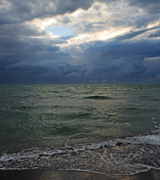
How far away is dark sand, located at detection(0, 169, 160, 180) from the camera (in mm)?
3580

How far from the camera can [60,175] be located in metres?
3.71

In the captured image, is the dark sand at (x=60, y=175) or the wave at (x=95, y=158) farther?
the wave at (x=95, y=158)

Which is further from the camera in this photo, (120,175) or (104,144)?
(104,144)

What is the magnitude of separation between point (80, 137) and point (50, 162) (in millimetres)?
2538

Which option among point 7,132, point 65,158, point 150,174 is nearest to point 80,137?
point 65,158

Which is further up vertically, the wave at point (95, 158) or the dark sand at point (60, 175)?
the dark sand at point (60, 175)

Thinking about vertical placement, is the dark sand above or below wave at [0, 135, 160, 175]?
above

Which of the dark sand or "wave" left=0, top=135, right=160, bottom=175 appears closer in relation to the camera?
the dark sand

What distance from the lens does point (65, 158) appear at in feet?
15.2

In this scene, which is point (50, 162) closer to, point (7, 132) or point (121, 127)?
point (7, 132)

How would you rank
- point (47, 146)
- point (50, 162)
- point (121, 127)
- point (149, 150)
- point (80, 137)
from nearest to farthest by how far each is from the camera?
point (50, 162) < point (149, 150) < point (47, 146) < point (80, 137) < point (121, 127)

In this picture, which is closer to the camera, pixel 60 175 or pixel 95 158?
pixel 60 175

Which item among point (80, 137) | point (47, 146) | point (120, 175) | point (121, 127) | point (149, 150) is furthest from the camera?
point (121, 127)

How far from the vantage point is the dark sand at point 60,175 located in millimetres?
3580
